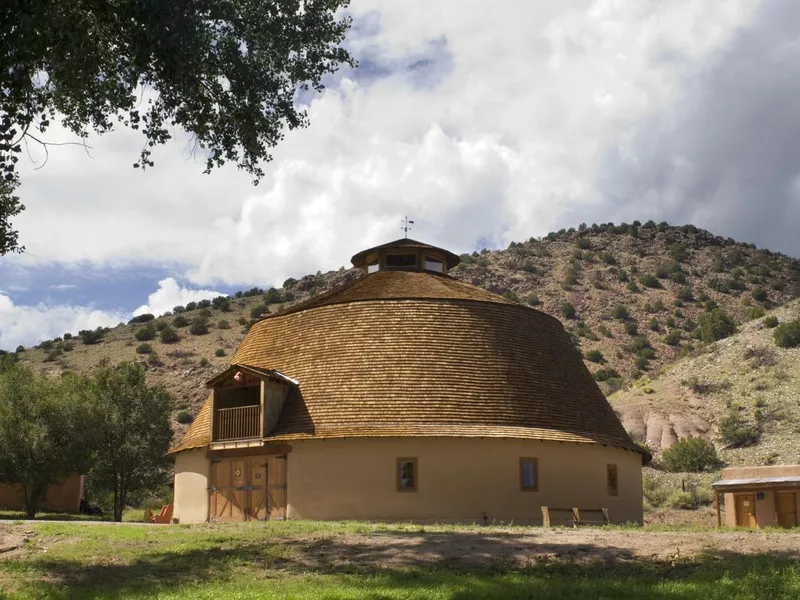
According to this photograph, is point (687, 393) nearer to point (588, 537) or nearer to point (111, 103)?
point (588, 537)

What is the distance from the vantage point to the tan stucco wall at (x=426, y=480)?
26.4 metres

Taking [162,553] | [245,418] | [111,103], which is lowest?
[162,553]

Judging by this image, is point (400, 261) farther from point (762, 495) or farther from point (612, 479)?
point (762, 495)

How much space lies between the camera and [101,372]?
147ft

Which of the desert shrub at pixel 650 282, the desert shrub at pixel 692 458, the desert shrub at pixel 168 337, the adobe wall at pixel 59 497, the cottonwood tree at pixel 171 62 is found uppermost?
the desert shrub at pixel 650 282

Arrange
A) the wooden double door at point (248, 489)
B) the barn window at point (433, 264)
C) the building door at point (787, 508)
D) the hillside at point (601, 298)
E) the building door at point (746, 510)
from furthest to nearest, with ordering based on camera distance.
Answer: the hillside at point (601, 298) → the barn window at point (433, 264) → the building door at point (746, 510) → the building door at point (787, 508) → the wooden double door at point (248, 489)

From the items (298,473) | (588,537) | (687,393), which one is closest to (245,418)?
(298,473)

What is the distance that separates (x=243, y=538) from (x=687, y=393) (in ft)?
158

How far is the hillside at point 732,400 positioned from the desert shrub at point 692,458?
1.13 m

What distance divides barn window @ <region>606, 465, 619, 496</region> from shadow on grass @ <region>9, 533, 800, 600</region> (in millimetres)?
11834

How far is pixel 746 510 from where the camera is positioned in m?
33.8

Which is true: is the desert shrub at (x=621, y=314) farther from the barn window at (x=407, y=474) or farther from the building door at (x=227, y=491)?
the barn window at (x=407, y=474)

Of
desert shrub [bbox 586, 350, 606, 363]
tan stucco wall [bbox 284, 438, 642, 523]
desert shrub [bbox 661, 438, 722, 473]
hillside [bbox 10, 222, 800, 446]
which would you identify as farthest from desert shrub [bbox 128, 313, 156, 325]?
tan stucco wall [bbox 284, 438, 642, 523]

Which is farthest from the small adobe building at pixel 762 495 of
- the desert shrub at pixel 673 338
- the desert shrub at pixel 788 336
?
the desert shrub at pixel 673 338
